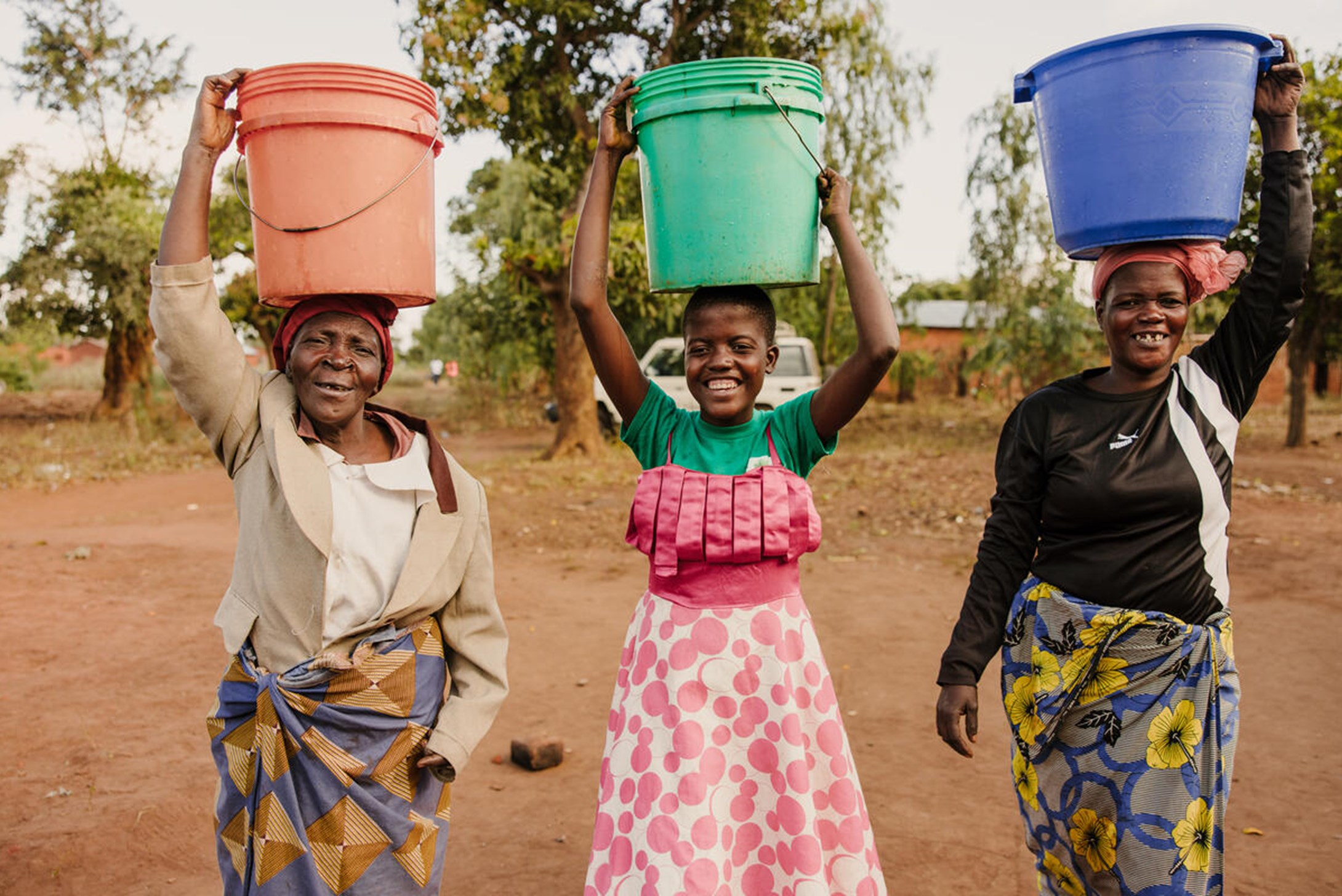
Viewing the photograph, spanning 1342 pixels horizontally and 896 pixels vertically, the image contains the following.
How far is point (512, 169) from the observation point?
716 inches

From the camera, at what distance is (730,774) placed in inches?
77.2

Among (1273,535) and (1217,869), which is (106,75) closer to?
(1273,535)

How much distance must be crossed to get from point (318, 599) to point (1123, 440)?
1.60m

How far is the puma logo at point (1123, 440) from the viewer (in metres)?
2.06

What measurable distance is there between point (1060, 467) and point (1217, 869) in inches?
32.5

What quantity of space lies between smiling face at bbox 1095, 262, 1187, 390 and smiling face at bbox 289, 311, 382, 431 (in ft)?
4.90

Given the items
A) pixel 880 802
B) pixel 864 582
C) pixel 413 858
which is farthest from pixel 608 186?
pixel 864 582

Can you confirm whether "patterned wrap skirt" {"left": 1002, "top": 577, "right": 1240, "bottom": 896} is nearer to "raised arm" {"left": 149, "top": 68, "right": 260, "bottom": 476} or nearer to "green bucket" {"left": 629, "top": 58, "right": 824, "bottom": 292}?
"green bucket" {"left": 629, "top": 58, "right": 824, "bottom": 292}

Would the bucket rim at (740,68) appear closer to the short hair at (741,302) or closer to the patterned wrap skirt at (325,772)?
the short hair at (741,302)

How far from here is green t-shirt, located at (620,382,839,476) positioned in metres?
2.12

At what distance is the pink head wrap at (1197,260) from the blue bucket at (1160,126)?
0.08 ft

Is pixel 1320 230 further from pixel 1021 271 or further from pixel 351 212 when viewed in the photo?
pixel 351 212

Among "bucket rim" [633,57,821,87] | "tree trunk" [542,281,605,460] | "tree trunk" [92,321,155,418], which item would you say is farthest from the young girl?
"tree trunk" [92,321,155,418]

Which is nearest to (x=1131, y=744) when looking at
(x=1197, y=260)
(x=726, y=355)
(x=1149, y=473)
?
(x=1149, y=473)
